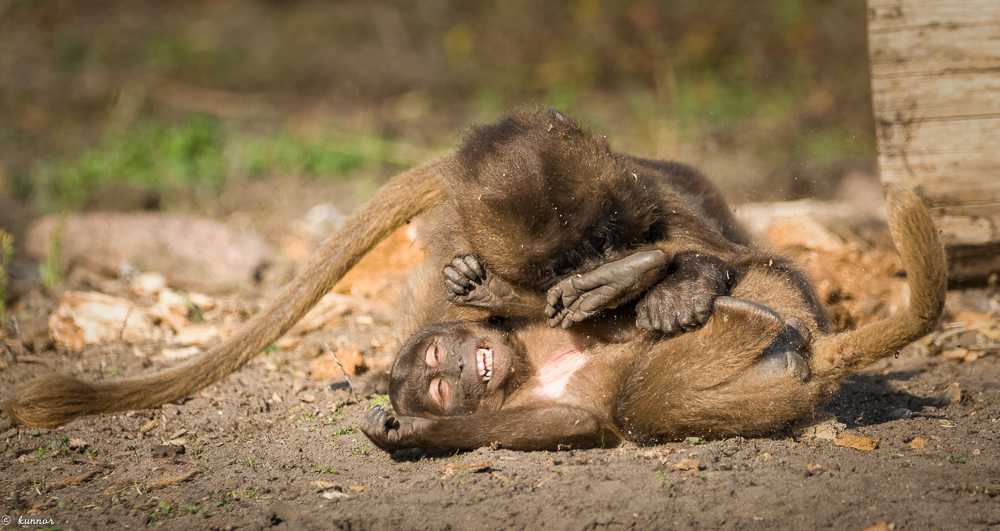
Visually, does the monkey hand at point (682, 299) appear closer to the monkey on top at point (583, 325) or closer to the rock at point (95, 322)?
the monkey on top at point (583, 325)

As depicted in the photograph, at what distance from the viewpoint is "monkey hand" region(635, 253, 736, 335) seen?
299 cm

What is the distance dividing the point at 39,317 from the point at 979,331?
5572mm

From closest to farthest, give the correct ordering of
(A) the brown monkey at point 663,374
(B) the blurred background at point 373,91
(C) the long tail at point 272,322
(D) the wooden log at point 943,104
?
(A) the brown monkey at point 663,374 → (C) the long tail at point 272,322 → (D) the wooden log at point 943,104 → (B) the blurred background at point 373,91

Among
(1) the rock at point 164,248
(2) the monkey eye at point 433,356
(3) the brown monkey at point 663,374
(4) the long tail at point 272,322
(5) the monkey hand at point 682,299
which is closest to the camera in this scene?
(3) the brown monkey at point 663,374

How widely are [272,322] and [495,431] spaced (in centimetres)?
124

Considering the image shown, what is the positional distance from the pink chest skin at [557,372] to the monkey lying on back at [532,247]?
0.15 meters

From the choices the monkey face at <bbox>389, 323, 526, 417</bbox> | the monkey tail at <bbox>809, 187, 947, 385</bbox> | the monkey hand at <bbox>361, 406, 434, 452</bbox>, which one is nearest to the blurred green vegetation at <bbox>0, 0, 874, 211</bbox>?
the monkey tail at <bbox>809, 187, 947, 385</bbox>

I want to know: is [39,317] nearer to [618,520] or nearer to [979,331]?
[618,520]

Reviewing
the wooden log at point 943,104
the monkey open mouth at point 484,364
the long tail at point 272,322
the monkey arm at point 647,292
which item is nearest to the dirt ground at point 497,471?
the long tail at point 272,322

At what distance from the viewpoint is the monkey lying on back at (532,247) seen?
293 centimetres

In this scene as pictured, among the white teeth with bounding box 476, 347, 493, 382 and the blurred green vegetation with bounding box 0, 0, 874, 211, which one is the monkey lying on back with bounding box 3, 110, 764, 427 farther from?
the blurred green vegetation with bounding box 0, 0, 874, 211

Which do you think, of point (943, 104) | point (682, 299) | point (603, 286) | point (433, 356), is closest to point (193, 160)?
point (433, 356)

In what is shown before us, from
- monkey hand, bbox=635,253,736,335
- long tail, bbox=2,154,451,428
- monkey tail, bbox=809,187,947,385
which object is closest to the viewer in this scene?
monkey tail, bbox=809,187,947,385

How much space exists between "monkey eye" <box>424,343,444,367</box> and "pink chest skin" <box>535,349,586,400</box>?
437mm
